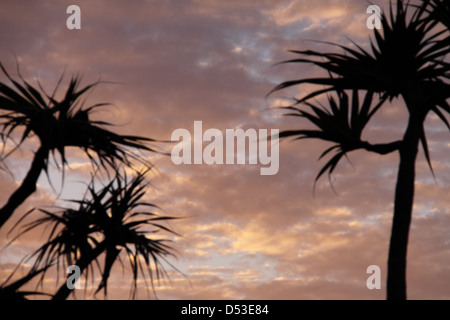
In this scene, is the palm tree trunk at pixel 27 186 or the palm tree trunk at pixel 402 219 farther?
the palm tree trunk at pixel 27 186

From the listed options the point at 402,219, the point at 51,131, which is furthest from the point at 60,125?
the point at 402,219

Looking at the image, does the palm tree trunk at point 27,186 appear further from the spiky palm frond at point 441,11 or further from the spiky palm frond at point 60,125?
the spiky palm frond at point 441,11

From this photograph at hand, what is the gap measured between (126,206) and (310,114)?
4353 millimetres

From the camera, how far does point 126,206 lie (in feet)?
34.0

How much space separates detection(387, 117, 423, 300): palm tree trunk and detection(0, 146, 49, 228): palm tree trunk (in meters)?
4.23

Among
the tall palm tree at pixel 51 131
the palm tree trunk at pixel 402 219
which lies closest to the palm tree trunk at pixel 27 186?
the tall palm tree at pixel 51 131

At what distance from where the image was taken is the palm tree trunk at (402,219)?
6.77 metres

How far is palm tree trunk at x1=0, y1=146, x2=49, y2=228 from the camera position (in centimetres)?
713

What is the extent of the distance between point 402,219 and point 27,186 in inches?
175

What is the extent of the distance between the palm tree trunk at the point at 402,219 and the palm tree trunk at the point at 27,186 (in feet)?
13.9
